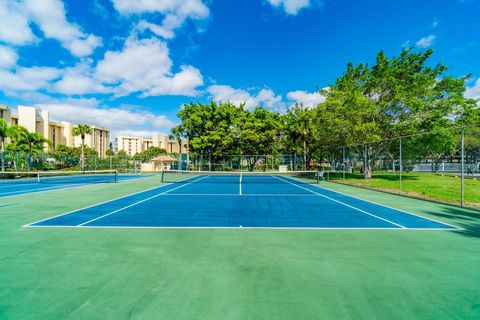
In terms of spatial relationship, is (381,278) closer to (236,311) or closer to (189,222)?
(236,311)

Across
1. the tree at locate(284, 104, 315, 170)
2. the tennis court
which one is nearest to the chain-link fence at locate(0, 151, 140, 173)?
the tennis court

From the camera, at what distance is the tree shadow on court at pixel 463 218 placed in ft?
20.2

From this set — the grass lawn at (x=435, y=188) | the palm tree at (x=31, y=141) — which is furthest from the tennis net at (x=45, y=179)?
the grass lawn at (x=435, y=188)

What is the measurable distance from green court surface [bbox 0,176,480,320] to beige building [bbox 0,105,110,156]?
3566 inches

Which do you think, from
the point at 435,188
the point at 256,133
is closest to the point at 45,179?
the point at 256,133

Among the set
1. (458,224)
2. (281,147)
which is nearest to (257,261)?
(458,224)

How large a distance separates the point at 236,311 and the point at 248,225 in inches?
151

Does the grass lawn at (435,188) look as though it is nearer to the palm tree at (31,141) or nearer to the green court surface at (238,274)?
the green court surface at (238,274)

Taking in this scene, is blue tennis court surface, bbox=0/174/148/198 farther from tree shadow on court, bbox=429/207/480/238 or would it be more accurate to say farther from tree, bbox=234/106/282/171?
tree, bbox=234/106/282/171

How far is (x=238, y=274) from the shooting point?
3758 millimetres

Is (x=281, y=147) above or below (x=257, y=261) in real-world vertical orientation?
above

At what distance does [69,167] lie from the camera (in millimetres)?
36375

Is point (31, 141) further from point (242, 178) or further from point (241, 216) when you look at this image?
point (241, 216)

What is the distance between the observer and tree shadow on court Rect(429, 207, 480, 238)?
6170mm
